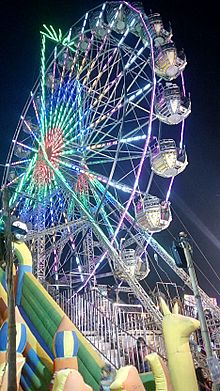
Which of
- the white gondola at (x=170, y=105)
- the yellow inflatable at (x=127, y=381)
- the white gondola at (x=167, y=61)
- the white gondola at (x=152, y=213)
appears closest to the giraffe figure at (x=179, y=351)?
the yellow inflatable at (x=127, y=381)

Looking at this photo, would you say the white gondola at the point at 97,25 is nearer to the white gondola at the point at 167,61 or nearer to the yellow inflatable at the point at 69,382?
the white gondola at the point at 167,61

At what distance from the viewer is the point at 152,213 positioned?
14094 millimetres

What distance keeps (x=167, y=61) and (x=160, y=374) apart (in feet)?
34.8

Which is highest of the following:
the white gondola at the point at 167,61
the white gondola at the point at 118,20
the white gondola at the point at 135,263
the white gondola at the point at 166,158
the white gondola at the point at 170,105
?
the white gondola at the point at 118,20

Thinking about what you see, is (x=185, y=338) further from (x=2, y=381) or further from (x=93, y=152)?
(x=93, y=152)

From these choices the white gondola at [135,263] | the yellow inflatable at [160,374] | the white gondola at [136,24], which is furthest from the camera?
the white gondola at [135,263]

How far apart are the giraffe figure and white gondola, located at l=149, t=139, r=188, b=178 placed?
770 centimetres

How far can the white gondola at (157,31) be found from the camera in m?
14.5

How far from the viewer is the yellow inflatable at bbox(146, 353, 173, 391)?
6.08 meters

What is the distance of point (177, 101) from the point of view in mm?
13555

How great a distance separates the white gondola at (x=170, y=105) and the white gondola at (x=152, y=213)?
2777mm

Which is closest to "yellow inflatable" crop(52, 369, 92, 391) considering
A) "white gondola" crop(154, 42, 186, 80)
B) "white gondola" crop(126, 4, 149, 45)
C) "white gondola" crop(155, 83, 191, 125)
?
"white gondola" crop(155, 83, 191, 125)

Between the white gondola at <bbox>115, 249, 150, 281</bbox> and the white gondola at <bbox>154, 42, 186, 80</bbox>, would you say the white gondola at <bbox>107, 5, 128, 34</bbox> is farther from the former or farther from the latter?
the white gondola at <bbox>115, 249, 150, 281</bbox>

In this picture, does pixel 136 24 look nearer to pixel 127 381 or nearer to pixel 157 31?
pixel 157 31
